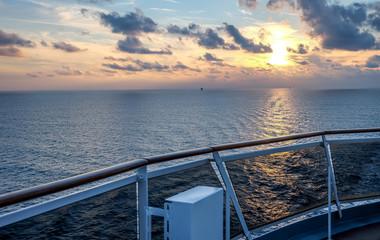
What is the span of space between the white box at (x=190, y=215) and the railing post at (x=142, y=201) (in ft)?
0.66

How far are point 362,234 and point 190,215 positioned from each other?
2468 millimetres

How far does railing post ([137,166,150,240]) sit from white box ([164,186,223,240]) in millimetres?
202

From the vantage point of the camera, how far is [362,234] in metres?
3.40

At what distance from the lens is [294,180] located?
10.7ft

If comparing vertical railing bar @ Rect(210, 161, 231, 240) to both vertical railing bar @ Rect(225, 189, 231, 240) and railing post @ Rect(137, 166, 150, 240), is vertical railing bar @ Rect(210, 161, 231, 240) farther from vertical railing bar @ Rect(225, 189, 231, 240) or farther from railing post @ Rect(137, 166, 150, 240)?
railing post @ Rect(137, 166, 150, 240)

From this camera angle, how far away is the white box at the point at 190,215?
1795mm

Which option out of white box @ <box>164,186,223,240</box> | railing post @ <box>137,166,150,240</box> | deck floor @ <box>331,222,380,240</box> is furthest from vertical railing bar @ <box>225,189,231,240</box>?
deck floor @ <box>331,222,380,240</box>

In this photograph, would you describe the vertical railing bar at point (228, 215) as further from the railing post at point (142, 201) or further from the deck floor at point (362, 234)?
the deck floor at point (362, 234)

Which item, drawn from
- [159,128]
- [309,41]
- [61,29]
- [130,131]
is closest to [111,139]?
[130,131]

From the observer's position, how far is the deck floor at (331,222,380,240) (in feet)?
10.9

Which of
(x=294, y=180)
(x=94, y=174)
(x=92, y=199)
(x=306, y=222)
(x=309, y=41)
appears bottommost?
(x=306, y=222)

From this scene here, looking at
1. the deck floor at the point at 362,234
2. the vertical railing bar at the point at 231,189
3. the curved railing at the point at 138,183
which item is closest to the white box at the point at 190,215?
the curved railing at the point at 138,183

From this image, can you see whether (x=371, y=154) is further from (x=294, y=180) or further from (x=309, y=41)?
(x=309, y=41)

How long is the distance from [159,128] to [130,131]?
162 inches
